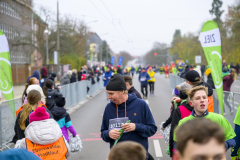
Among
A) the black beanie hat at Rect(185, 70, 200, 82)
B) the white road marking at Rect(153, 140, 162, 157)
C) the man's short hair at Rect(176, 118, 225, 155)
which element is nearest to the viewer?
the man's short hair at Rect(176, 118, 225, 155)

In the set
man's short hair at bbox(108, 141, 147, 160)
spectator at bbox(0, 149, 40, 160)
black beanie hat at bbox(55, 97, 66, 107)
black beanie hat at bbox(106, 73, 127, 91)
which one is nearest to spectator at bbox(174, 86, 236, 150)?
black beanie hat at bbox(106, 73, 127, 91)

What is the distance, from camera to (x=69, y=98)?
44.9ft

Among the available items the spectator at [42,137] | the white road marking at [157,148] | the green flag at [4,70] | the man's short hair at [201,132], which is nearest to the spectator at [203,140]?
the man's short hair at [201,132]

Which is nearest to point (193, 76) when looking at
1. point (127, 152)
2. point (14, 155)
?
point (127, 152)

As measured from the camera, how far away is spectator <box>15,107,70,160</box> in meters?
3.75

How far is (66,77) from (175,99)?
10044 mm

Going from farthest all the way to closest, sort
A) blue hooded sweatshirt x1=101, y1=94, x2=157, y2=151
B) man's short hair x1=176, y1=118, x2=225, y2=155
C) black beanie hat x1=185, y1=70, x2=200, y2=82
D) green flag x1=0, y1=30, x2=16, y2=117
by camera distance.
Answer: green flag x1=0, y1=30, x2=16, y2=117 < black beanie hat x1=185, y1=70, x2=200, y2=82 < blue hooded sweatshirt x1=101, y1=94, x2=157, y2=151 < man's short hair x1=176, y1=118, x2=225, y2=155

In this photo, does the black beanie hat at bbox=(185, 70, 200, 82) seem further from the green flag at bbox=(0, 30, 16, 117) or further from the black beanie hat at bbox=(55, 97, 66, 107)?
the green flag at bbox=(0, 30, 16, 117)

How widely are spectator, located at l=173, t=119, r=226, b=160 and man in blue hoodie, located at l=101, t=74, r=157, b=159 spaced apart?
2.05 metres

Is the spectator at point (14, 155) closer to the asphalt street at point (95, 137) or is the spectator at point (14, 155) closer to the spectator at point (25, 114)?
the spectator at point (25, 114)

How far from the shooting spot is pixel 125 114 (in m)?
3.48

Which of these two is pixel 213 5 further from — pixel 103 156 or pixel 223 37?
pixel 103 156

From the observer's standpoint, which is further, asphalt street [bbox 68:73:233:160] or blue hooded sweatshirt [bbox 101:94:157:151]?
asphalt street [bbox 68:73:233:160]

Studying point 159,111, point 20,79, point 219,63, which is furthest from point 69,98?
point 20,79
